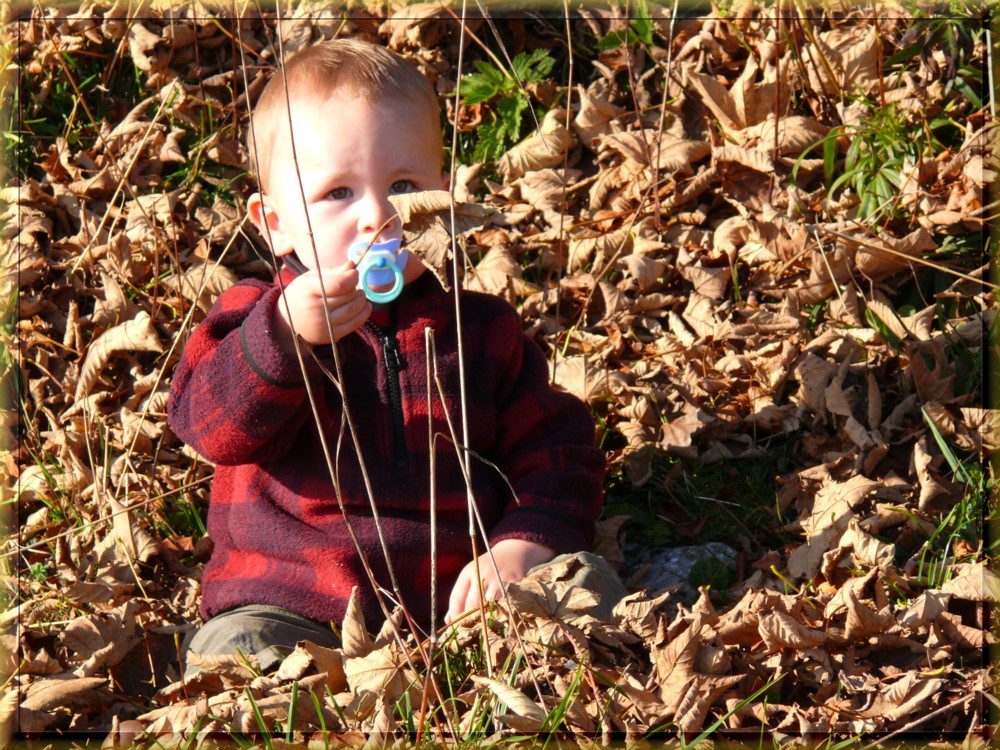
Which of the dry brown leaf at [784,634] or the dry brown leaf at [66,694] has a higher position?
the dry brown leaf at [784,634]

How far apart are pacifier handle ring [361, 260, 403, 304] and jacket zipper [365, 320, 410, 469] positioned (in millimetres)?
168

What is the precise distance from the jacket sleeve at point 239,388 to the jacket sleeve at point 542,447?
550 mm

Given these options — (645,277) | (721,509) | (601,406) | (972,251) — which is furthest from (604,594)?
(972,251)

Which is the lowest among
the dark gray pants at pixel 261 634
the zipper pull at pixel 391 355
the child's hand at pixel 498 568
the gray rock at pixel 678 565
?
the gray rock at pixel 678 565

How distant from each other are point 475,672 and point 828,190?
89.8 inches

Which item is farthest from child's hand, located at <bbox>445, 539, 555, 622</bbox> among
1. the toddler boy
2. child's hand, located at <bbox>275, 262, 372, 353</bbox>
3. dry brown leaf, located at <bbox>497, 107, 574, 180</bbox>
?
dry brown leaf, located at <bbox>497, 107, 574, 180</bbox>

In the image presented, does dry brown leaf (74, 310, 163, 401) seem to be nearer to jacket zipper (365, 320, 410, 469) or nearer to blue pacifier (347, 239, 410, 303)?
jacket zipper (365, 320, 410, 469)

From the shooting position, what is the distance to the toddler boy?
2688 millimetres

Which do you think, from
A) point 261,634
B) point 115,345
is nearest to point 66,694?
point 261,634

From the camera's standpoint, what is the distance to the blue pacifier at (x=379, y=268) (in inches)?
106

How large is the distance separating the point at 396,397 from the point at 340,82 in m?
0.74

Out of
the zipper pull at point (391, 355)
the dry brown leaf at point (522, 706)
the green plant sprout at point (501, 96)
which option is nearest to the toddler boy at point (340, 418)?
the zipper pull at point (391, 355)

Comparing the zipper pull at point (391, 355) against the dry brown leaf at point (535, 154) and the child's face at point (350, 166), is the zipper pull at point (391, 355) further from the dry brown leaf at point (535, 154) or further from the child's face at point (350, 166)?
the dry brown leaf at point (535, 154)

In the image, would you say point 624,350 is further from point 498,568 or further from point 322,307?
point 322,307
